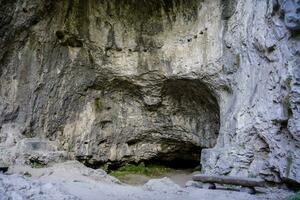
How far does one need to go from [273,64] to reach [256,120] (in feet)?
3.94

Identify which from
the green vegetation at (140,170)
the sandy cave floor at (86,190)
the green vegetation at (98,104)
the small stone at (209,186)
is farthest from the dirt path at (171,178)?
the small stone at (209,186)

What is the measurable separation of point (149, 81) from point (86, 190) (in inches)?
226

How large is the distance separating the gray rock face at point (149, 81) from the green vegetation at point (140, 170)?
10.5 inches

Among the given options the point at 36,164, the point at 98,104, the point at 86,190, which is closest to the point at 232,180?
the point at 86,190

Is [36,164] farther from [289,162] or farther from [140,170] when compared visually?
[289,162]

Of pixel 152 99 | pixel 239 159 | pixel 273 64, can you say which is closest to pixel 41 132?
pixel 152 99

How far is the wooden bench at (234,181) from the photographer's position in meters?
6.48

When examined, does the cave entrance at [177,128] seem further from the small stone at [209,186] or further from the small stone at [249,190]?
the small stone at [249,190]

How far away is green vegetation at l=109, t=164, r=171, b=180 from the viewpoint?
470 inches

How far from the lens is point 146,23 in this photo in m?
11.3

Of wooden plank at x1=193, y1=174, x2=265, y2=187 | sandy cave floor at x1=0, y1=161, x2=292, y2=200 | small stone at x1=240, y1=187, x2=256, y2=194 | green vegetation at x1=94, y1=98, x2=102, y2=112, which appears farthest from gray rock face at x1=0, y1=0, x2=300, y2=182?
sandy cave floor at x1=0, y1=161, x2=292, y2=200

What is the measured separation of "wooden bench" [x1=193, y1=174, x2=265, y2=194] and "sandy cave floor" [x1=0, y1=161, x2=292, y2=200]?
19 centimetres

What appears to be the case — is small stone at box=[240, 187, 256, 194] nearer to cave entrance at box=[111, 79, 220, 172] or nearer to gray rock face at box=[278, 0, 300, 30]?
gray rock face at box=[278, 0, 300, 30]

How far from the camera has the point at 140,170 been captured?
12445mm
